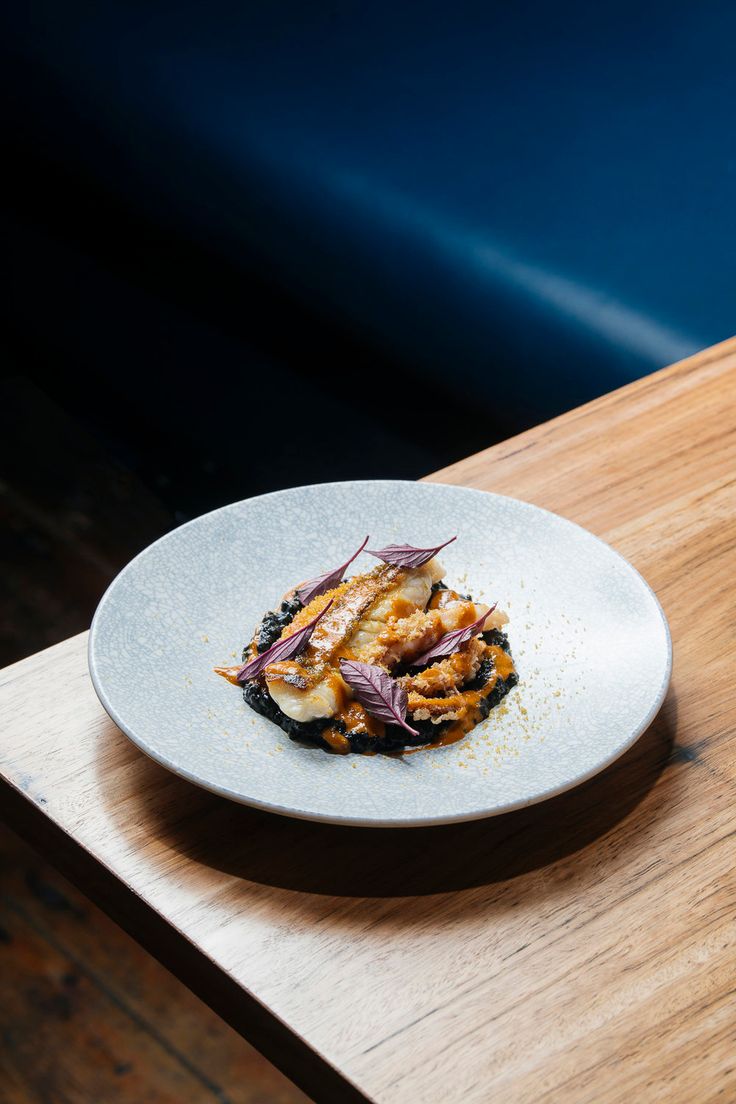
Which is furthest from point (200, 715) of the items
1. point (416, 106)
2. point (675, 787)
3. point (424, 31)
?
point (424, 31)

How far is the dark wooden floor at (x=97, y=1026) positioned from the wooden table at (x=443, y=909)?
773 millimetres

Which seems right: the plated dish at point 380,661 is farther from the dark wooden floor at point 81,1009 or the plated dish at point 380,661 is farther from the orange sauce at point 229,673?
the dark wooden floor at point 81,1009

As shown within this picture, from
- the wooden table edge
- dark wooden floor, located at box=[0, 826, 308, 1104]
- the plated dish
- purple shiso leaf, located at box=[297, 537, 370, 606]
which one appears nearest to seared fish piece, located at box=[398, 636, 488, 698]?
the plated dish

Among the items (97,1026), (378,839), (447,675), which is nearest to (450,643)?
(447,675)

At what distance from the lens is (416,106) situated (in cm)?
237

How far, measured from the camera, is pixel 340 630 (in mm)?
920

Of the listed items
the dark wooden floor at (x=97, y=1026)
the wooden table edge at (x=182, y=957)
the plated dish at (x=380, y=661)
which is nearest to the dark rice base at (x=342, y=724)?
the plated dish at (x=380, y=661)

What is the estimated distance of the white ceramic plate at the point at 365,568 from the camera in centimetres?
80

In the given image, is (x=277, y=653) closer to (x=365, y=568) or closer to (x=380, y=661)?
(x=380, y=661)

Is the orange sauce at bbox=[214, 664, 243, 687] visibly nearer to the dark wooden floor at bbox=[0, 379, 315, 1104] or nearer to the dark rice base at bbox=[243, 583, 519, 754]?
the dark rice base at bbox=[243, 583, 519, 754]

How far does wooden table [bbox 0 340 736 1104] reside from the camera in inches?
26.8

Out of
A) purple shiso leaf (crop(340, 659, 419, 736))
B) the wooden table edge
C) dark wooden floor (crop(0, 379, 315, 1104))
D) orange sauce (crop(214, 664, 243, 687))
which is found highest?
purple shiso leaf (crop(340, 659, 419, 736))

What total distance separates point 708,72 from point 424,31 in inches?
22.1

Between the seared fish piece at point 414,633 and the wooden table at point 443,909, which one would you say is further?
the seared fish piece at point 414,633
